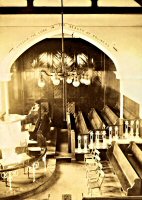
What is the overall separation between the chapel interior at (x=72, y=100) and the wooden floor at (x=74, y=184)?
1.0 inches

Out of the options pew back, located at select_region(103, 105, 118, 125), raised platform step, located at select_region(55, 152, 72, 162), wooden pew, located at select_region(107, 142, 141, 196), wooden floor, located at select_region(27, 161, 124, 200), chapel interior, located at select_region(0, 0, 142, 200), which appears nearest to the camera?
wooden pew, located at select_region(107, 142, 141, 196)

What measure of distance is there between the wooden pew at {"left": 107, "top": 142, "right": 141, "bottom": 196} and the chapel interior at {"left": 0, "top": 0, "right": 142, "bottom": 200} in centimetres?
3

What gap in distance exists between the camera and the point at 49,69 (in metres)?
15.9

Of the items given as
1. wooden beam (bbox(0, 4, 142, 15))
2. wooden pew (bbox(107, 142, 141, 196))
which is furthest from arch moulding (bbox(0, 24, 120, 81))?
wooden pew (bbox(107, 142, 141, 196))

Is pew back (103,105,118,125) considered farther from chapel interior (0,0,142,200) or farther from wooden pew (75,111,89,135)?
wooden pew (75,111,89,135)

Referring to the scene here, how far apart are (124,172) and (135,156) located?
125 cm

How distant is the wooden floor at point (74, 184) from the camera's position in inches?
300

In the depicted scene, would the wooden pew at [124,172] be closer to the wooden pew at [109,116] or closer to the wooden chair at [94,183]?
the wooden chair at [94,183]

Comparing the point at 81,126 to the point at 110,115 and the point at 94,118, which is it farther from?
the point at 110,115

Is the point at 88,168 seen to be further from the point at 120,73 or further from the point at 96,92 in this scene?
the point at 96,92

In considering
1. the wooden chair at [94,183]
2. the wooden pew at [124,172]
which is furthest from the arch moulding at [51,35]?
the wooden chair at [94,183]

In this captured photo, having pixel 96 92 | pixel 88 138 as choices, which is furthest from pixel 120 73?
pixel 96 92

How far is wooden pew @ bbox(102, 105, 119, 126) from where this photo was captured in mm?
12740

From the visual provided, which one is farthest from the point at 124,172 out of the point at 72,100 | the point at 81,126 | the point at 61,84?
the point at 61,84
